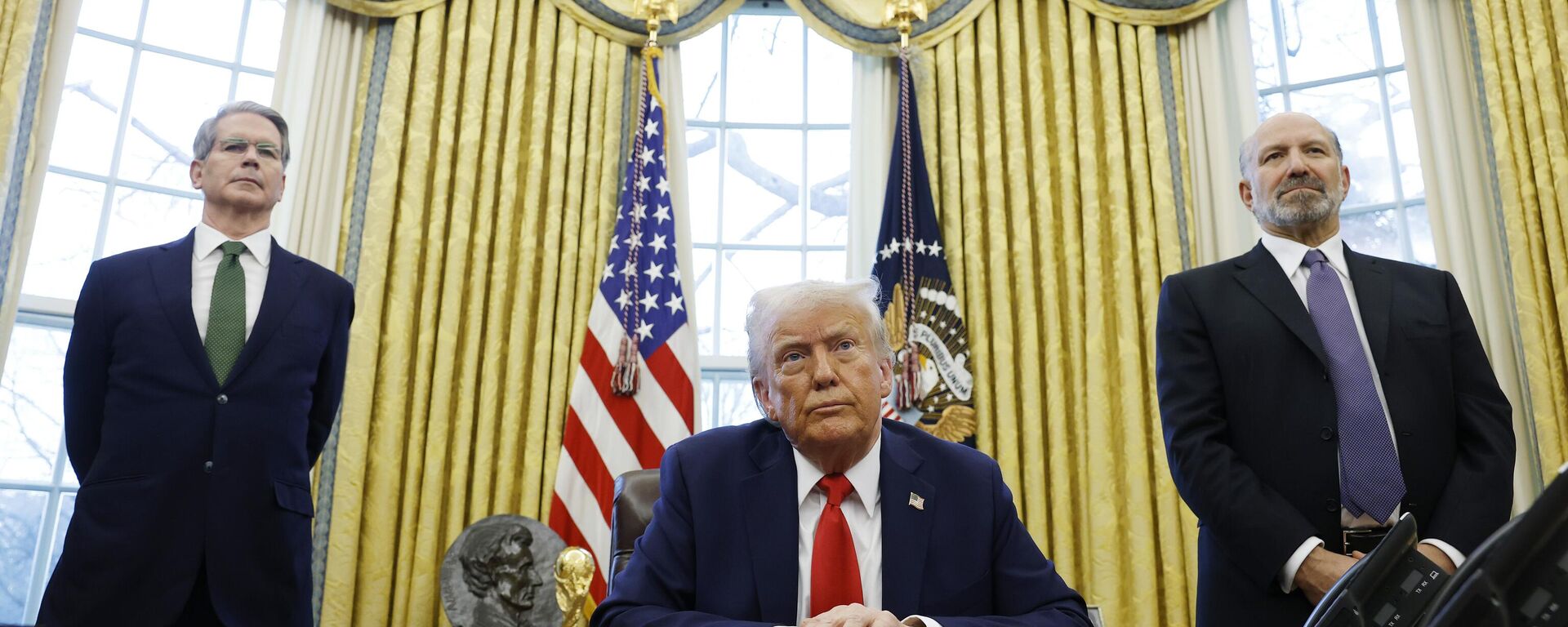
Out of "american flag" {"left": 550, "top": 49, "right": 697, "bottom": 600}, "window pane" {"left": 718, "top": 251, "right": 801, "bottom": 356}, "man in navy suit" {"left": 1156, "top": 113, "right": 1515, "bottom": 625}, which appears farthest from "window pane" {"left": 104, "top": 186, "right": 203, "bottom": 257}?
"man in navy suit" {"left": 1156, "top": 113, "right": 1515, "bottom": 625}

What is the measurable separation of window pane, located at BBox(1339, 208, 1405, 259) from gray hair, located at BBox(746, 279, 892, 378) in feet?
10.3

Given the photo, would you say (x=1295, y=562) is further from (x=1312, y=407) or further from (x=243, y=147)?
(x=243, y=147)

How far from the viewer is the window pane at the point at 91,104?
4312 millimetres

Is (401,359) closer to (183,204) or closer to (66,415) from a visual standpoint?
(183,204)

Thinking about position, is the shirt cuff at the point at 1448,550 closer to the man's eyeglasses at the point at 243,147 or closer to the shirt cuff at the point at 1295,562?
the shirt cuff at the point at 1295,562

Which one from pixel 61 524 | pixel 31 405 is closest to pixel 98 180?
pixel 31 405

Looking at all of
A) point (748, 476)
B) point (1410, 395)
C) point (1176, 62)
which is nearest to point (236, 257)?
point (748, 476)

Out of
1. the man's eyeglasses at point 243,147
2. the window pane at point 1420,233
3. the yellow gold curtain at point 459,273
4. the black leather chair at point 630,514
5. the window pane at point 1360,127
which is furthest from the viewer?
the window pane at point 1360,127

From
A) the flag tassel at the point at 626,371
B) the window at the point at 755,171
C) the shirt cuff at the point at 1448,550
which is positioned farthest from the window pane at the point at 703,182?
the shirt cuff at the point at 1448,550

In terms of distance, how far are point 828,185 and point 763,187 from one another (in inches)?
11.1

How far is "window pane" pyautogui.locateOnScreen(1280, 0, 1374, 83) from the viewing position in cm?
468

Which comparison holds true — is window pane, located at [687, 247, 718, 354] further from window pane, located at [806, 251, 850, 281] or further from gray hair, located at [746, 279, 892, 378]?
gray hair, located at [746, 279, 892, 378]

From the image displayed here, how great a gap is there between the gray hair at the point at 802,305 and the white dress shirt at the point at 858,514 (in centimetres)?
18

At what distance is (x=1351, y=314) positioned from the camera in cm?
229
